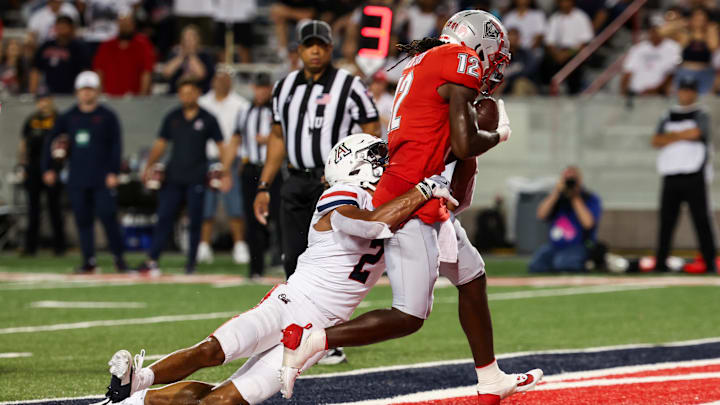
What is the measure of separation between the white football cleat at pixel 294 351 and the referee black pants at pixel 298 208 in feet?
7.26

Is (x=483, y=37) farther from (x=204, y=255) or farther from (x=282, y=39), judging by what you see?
(x=282, y=39)

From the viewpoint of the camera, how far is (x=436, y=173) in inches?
186

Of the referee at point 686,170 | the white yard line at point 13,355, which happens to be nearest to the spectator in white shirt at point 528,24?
the referee at point 686,170

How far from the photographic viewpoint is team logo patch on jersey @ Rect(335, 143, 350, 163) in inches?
192

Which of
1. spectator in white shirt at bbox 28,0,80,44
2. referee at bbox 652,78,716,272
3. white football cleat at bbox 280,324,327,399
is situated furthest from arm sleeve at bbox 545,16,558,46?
white football cleat at bbox 280,324,327,399

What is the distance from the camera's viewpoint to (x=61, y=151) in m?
12.8

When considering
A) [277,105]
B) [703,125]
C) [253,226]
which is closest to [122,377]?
[277,105]

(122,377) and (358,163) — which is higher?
(358,163)

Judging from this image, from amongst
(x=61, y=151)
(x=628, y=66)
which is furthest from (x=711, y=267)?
(x=61, y=151)

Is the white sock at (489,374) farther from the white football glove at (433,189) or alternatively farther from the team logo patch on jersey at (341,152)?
the team logo patch on jersey at (341,152)

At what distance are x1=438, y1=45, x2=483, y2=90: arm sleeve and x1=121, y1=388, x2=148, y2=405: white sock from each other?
170 centimetres

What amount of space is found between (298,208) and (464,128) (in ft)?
Answer: 7.81

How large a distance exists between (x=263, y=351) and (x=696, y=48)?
37.5 feet

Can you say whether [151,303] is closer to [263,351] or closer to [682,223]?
[263,351]
